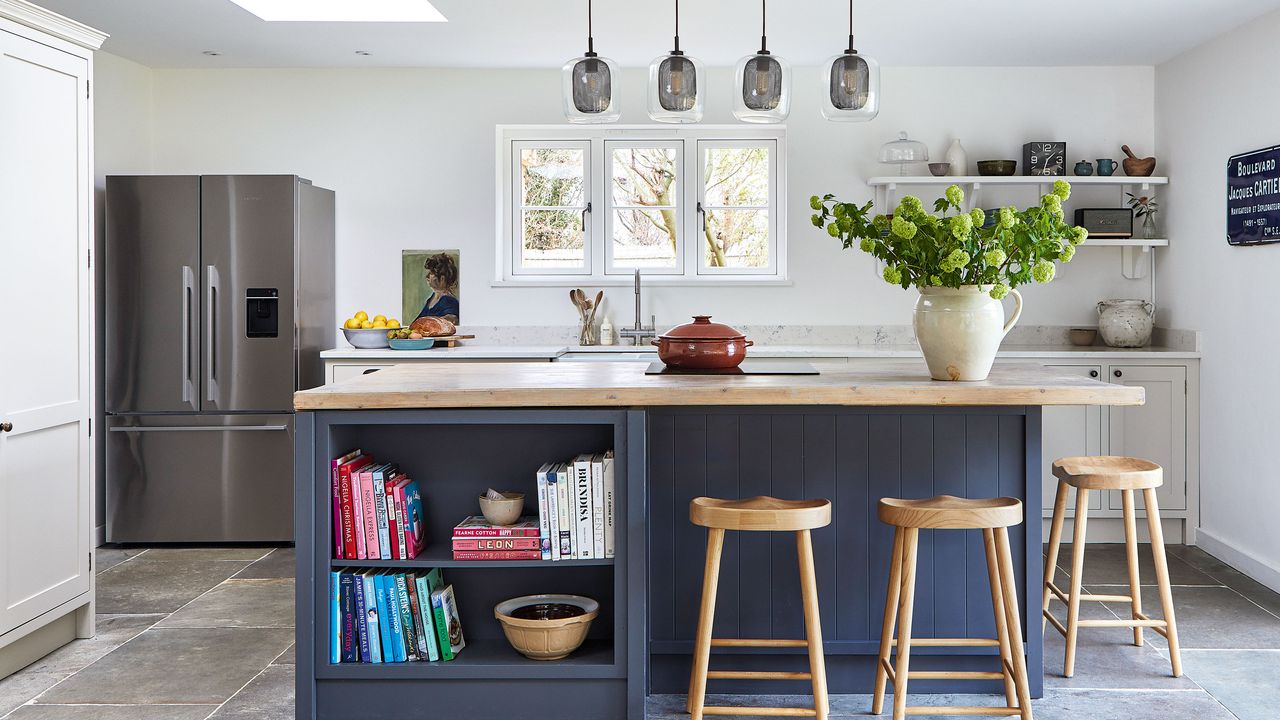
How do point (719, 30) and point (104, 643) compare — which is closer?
point (104, 643)

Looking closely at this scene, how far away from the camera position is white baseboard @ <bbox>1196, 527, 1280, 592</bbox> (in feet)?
14.1

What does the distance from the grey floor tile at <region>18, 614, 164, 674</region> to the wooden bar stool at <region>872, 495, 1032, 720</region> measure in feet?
8.55

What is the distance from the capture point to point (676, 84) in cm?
281

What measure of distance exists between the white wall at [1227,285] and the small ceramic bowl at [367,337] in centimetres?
403

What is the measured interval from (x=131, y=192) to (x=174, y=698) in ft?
9.12

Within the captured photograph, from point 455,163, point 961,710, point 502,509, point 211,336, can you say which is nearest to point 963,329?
point 961,710

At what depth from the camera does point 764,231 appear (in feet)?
18.6

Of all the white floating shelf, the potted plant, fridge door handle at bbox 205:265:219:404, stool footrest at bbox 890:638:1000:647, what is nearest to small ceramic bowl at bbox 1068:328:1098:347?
the white floating shelf

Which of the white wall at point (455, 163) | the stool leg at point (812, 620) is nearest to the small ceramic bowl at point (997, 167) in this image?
the white wall at point (455, 163)

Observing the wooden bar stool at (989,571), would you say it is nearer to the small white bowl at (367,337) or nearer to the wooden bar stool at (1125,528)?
the wooden bar stool at (1125,528)

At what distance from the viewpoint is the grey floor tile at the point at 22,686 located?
3.09 m

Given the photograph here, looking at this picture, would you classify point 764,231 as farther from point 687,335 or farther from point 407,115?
point 687,335

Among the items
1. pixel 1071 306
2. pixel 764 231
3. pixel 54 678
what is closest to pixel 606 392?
pixel 54 678

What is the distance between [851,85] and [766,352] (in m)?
2.41
